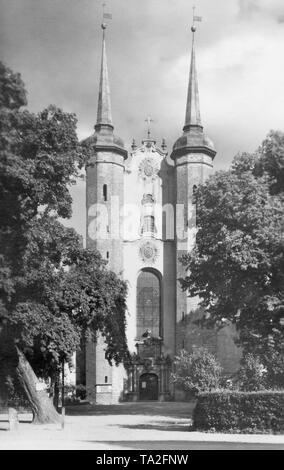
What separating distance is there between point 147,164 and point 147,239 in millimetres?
5829

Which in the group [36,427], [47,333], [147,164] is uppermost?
[147,164]

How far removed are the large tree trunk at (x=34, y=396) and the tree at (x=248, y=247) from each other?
26.2 ft

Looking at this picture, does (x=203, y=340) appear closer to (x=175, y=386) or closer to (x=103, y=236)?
(x=175, y=386)

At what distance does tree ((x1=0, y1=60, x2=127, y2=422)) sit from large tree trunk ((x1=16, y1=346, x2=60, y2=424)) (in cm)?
4

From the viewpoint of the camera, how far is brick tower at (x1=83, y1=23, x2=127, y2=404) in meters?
50.0

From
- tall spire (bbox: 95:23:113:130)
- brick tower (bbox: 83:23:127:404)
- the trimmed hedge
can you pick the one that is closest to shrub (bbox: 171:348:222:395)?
the trimmed hedge

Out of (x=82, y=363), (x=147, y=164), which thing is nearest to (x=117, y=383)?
(x=82, y=363)

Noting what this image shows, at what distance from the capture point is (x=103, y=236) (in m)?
51.8

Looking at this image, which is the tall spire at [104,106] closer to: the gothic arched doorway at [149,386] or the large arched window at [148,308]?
the large arched window at [148,308]

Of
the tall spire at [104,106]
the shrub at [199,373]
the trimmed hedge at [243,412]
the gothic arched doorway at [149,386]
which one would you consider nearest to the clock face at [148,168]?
the tall spire at [104,106]

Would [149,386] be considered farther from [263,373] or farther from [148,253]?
[263,373]

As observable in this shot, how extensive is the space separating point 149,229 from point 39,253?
1128 inches

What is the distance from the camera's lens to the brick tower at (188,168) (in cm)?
5162

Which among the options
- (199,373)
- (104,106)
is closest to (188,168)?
(104,106)
